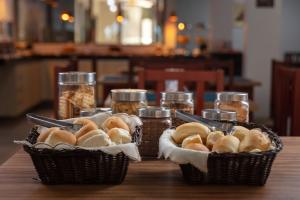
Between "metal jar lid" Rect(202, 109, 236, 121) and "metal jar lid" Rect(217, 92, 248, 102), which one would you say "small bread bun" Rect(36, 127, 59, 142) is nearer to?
"metal jar lid" Rect(202, 109, 236, 121)

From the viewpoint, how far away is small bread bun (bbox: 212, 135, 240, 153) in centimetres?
108

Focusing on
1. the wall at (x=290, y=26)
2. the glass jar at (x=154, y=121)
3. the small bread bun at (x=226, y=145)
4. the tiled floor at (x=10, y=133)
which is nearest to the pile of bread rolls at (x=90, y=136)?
the glass jar at (x=154, y=121)

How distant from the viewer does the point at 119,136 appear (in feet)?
3.81

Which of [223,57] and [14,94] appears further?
[223,57]

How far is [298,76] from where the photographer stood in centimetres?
247

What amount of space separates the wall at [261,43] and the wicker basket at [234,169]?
539 centimetres

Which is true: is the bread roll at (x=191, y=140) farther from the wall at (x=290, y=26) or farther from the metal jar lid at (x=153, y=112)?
the wall at (x=290, y=26)

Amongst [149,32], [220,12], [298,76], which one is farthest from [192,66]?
[149,32]

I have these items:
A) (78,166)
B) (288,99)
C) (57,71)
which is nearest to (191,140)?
(78,166)

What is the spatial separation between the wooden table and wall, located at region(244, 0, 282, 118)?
526cm

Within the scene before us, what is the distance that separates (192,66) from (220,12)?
5587 mm

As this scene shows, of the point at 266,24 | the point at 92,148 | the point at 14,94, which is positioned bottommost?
the point at 14,94

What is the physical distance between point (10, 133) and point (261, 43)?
3.26 m

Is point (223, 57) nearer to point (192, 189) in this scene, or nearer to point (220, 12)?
point (220, 12)
